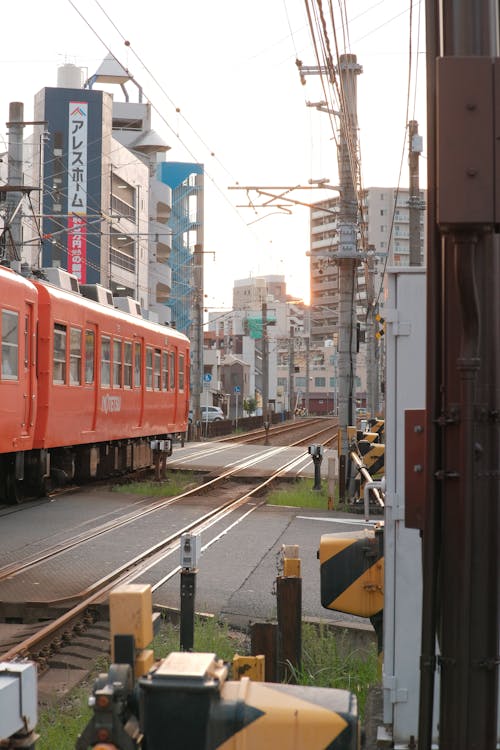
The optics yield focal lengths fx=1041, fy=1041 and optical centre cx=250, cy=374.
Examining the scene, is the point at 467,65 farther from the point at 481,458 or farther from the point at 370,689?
the point at 370,689

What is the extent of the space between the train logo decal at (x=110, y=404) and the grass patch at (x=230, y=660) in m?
10.4

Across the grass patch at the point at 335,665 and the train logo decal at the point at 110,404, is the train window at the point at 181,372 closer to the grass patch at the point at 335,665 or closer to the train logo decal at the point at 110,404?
the train logo decal at the point at 110,404

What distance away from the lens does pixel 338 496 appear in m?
16.9

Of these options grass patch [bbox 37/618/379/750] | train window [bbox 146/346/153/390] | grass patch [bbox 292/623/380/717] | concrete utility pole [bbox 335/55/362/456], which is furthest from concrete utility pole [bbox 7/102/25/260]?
grass patch [bbox 292/623/380/717]

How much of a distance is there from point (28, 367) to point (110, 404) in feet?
14.5

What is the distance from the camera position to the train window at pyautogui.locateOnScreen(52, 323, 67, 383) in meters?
15.0

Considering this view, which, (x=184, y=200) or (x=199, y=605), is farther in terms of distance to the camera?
(x=184, y=200)

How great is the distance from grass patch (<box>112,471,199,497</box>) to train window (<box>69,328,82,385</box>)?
2.56m

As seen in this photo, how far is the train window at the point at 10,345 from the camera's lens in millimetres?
12797

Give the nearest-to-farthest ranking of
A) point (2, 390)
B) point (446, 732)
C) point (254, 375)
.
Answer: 1. point (446, 732)
2. point (2, 390)
3. point (254, 375)

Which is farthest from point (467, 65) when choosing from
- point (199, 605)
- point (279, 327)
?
point (279, 327)

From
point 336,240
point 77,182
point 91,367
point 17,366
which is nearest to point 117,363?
point 91,367

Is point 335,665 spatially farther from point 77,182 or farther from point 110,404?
point 77,182

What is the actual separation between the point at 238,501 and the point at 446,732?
13658 millimetres
